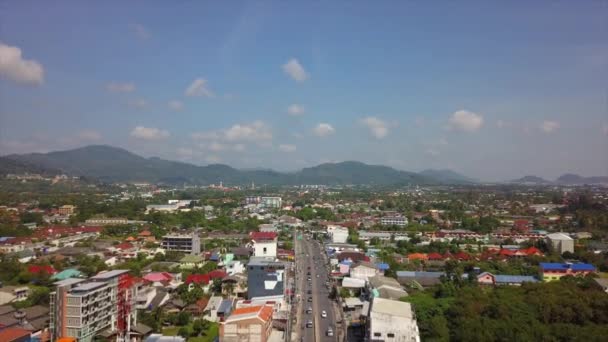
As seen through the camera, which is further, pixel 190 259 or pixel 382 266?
pixel 190 259

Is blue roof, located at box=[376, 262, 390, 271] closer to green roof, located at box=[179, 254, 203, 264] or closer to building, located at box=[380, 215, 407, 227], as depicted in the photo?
green roof, located at box=[179, 254, 203, 264]

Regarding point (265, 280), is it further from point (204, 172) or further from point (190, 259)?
point (204, 172)

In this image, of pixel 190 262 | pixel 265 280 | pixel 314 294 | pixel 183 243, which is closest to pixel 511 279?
pixel 314 294

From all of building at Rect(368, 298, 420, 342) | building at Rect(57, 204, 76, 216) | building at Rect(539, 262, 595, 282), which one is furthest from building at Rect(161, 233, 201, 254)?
building at Rect(57, 204, 76, 216)

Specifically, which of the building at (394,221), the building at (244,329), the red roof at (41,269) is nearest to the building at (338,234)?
the building at (394,221)

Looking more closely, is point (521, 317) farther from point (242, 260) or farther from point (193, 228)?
point (193, 228)

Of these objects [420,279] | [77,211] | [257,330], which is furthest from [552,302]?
[77,211]
